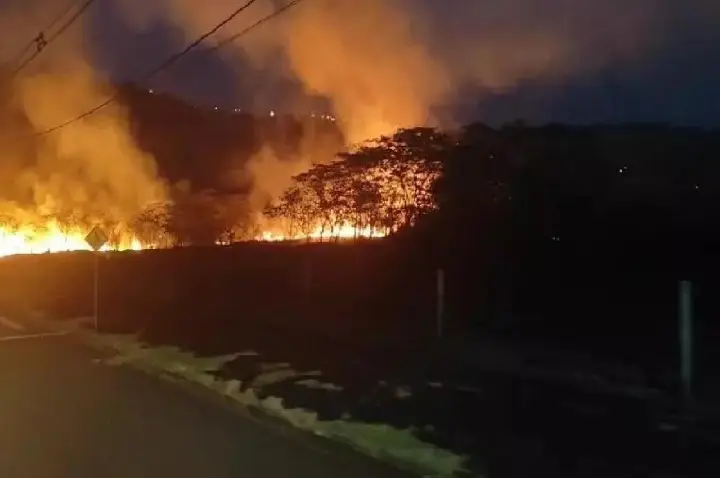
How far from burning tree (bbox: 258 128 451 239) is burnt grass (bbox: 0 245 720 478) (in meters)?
2.77

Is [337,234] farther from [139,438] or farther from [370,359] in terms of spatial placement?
[139,438]

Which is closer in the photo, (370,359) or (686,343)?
(686,343)

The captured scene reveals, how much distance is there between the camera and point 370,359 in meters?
13.5

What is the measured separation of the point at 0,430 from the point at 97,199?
38.0 meters

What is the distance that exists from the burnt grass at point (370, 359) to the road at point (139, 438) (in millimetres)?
984

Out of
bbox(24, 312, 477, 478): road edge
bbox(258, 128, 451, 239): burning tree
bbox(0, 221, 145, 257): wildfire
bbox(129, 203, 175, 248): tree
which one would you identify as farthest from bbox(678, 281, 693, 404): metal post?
bbox(0, 221, 145, 257): wildfire

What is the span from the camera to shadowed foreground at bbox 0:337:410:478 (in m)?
6.96

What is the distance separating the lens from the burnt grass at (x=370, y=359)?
25.1ft

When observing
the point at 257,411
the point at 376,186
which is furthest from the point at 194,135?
the point at 257,411

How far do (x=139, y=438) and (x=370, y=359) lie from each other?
5.82 m

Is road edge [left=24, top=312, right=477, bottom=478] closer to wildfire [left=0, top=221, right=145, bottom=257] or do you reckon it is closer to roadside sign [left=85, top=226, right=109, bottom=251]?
roadside sign [left=85, top=226, right=109, bottom=251]

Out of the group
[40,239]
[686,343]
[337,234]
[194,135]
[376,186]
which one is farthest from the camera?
[194,135]

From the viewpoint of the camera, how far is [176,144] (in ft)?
198

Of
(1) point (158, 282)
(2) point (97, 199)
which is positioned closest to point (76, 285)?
(1) point (158, 282)
